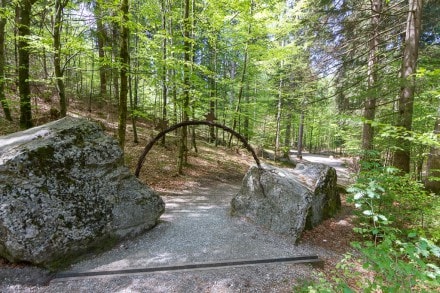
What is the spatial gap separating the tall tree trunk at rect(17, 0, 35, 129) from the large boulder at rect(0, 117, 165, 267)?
5.68 meters

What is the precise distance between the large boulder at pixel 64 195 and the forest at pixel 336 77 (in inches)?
107

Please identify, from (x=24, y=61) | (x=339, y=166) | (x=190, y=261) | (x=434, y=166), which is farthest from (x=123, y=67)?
(x=339, y=166)

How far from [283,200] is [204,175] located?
5.44 m

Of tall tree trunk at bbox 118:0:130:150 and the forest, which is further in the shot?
tall tree trunk at bbox 118:0:130:150

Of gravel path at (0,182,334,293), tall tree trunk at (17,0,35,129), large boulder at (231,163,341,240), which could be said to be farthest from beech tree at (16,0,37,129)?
large boulder at (231,163,341,240)

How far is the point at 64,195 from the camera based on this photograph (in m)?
3.71

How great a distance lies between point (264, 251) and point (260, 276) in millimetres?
723

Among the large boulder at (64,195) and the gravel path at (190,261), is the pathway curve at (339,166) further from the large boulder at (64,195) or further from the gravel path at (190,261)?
A: the large boulder at (64,195)

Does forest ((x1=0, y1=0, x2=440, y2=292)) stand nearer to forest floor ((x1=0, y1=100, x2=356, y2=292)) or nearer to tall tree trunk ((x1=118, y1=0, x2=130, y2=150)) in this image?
tall tree trunk ((x1=118, y1=0, x2=130, y2=150))

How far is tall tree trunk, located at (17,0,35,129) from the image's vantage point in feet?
25.3

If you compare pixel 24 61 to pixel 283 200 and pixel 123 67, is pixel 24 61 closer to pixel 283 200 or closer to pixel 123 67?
pixel 123 67

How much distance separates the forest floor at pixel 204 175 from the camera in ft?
16.8

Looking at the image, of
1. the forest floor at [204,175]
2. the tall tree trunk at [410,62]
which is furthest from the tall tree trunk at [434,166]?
the forest floor at [204,175]

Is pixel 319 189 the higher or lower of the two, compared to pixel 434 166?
lower
